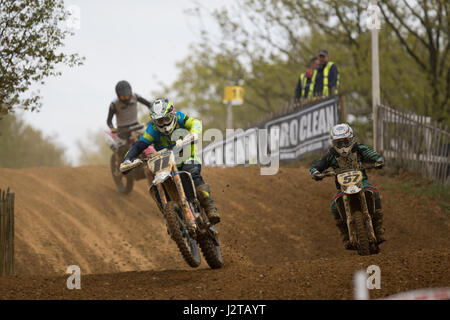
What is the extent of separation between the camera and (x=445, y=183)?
51.2ft

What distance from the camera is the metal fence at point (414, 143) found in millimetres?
15609

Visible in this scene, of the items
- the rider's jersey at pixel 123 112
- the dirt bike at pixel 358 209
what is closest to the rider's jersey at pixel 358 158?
the dirt bike at pixel 358 209

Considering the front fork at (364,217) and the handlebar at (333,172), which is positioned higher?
the handlebar at (333,172)

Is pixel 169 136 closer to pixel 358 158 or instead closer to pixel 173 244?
pixel 358 158

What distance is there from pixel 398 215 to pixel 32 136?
5166cm

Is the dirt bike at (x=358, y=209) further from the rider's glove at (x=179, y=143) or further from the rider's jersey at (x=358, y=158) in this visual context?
the rider's glove at (x=179, y=143)

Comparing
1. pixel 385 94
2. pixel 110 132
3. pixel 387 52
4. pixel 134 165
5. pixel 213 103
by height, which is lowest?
pixel 134 165

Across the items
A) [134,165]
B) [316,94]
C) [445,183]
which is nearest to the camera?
[134,165]

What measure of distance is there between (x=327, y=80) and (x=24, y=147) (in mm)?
41023

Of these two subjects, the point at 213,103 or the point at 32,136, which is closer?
the point at 213,103

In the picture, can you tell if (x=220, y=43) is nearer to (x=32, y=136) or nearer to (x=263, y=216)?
Result: (x=263, y=216)

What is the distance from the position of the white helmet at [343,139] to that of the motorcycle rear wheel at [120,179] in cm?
645

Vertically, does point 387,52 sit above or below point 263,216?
above
